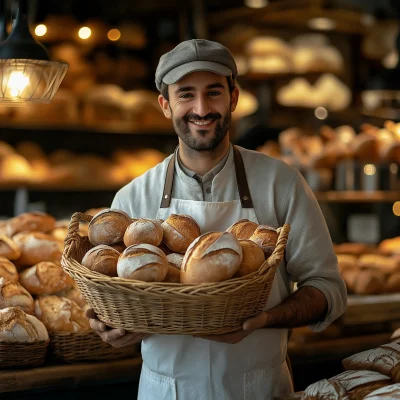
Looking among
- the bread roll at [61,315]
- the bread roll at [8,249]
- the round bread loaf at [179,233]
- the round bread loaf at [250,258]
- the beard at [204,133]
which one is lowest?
the bread roll at [61,315]

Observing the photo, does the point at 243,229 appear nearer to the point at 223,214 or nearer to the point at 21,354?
the point at 223,214

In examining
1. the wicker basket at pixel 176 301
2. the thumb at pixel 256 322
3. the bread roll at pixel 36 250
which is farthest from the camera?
the bread roll at pixel 36 250

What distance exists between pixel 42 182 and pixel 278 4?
93.8 inches

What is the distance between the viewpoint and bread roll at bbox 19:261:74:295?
8.20ft

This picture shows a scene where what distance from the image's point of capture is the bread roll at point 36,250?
2.61 meters

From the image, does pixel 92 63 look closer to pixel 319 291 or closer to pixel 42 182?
pixel 42 182

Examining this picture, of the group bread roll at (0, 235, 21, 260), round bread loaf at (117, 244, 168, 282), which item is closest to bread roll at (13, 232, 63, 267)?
bread roll at (0, 235, 21, 260)

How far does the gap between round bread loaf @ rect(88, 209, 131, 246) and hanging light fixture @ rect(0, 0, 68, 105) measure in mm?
583

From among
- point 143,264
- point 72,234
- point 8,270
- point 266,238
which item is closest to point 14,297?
point 8,270

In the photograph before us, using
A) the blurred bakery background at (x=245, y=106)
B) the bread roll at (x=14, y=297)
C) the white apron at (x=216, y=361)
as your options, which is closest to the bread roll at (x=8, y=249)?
the bread roll at (x=14, y=297)

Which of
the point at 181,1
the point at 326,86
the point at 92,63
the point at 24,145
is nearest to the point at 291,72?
the point at 326,86

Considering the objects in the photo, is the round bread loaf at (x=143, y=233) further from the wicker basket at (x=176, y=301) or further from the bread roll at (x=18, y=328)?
the bread roll at (x=18, y=328)

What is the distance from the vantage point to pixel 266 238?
1.83 meters

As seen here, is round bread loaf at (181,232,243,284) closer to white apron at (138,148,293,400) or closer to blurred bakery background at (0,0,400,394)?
white apron at (138,148,293,400)
